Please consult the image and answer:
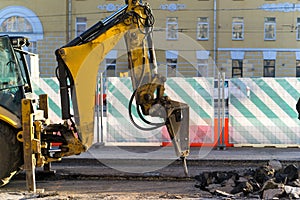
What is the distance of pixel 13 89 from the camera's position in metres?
8.02

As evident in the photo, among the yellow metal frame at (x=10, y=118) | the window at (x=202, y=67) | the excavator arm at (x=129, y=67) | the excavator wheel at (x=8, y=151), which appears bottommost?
the excavator wheel at (x=8, y=151)

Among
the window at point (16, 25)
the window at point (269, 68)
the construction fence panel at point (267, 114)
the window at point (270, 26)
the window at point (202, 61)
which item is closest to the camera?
the construction fence panel at point (267, 114)

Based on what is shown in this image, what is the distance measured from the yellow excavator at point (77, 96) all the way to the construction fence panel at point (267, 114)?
4352 millimetres

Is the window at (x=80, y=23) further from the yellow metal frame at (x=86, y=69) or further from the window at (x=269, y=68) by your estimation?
the yellow metal frame at (x=86, y=69)

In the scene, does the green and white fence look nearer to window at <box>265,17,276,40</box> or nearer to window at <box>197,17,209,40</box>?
window at <box>197,17,209,40</box>

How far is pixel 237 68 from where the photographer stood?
127 ft

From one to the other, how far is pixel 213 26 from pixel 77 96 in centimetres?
3151

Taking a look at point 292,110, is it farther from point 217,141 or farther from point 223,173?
point 223,173

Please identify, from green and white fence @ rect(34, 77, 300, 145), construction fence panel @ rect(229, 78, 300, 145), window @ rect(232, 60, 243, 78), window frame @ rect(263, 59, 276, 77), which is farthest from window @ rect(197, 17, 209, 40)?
construction fence panel @ rect(229, 78, 300, 145)

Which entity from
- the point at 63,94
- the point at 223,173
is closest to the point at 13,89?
the point at 63,94

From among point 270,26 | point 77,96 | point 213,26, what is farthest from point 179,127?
point 270,26

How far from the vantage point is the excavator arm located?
7797 mm

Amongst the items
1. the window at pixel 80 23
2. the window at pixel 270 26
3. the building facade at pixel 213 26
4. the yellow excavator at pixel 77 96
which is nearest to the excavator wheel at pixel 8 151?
the yellow excavator at pixel 77 96

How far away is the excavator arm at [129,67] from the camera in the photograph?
7797 mm
